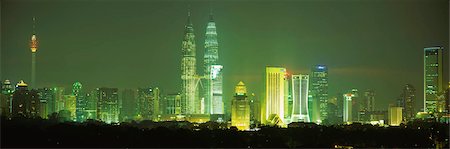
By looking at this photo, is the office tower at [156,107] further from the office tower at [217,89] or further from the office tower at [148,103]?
the office tower at [217,89]

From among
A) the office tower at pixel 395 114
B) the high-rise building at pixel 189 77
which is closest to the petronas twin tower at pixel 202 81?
the high-rise building at pixel 189 77

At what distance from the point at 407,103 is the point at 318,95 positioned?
3790 mm

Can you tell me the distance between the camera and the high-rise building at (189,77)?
22.7 metres

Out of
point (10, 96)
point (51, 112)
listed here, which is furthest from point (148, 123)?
point (10, 96)

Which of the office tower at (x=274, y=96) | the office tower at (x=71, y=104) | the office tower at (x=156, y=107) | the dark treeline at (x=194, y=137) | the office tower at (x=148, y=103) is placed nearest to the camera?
the dark treeline at (x=194, y=137)

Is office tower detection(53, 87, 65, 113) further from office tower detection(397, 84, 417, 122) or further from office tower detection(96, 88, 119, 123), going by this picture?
office tower detection(397, 84, 417, 122)

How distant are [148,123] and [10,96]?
329 centimetres

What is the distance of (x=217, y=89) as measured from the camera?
78.4 ft

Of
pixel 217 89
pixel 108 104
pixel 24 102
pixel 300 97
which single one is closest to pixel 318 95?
pixel 300 97

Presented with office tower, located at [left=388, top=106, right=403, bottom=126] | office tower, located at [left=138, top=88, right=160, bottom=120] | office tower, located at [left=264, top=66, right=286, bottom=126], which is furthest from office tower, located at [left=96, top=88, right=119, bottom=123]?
office tower, located at [left=388, top=106, right=403, bottom=126]

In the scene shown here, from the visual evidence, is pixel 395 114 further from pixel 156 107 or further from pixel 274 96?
pixel 156 107

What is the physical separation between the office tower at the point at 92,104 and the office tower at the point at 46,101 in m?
1.12

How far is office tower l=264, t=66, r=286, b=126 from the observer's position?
74.6ft

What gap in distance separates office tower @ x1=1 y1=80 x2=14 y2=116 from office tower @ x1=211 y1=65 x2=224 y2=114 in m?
7.34
